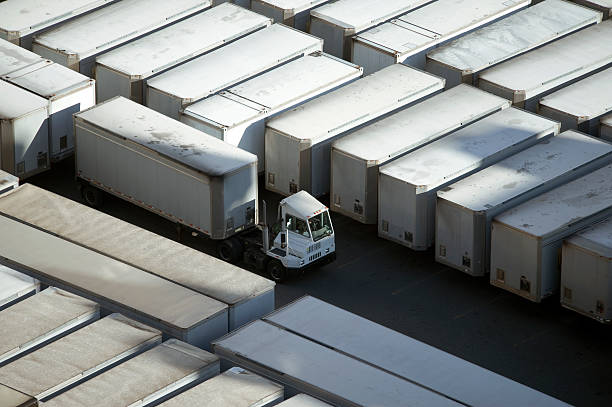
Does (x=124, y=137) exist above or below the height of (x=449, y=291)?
above

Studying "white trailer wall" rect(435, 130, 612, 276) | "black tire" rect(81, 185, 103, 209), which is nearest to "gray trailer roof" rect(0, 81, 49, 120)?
"black tire" rect(81, 185, 103, 209)

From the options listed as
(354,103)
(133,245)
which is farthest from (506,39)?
(133,245)

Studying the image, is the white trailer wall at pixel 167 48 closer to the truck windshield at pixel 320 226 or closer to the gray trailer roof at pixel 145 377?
the truck windshield at pixel 320 226

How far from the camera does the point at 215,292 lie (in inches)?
1861

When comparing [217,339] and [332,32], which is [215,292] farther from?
[332,32]

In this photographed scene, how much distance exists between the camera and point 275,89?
6088 cm

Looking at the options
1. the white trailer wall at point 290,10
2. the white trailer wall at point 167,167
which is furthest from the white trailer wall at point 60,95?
the white trailer wall at point 290,10

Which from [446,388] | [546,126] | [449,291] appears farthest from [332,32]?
[446,388]

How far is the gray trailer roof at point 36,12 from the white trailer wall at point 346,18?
9776 millimetres

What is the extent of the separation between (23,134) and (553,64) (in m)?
22.0

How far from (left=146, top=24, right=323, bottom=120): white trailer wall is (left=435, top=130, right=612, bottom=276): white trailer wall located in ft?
38.5

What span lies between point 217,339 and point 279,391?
4080 millimetres

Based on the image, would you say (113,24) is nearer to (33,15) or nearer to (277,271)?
(33,15)

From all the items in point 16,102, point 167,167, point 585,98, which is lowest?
point 167,167
